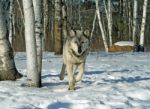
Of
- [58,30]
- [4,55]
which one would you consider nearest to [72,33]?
[4,55]

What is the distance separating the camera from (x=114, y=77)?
11.4 meters

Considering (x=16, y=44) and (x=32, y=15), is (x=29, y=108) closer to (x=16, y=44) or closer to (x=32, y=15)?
(x=32, y=15)

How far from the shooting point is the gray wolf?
8.92m

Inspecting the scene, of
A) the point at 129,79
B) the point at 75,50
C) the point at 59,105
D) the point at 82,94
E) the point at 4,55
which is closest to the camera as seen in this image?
the point at 59,105

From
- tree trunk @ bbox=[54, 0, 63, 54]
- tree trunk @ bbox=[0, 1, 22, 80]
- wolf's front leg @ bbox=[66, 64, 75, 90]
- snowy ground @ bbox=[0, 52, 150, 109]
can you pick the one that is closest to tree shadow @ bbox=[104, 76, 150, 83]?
snowy ground @ bbox=[0, 52, 150, 109]

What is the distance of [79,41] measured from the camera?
8.93 metres

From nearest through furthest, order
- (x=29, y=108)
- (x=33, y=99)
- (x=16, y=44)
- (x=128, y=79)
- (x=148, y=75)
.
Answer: (x=29, y=108), (x=33, y=99), (x=128, y=79), (x=148, y=75), (x=16, y=44)

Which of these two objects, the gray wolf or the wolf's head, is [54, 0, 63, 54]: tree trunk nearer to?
the gray wolf

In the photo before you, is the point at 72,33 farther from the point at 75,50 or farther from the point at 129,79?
the point at 129,79

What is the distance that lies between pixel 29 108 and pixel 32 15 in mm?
2474

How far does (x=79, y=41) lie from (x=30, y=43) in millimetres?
1029

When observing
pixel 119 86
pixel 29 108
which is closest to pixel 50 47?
pixel 119 86

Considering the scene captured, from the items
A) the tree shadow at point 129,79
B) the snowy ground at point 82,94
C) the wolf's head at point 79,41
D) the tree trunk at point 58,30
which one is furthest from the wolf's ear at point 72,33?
the tree trunk at point 58,30

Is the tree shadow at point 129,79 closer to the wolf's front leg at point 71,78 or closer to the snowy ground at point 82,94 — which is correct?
the snowy ground at point 82,94
